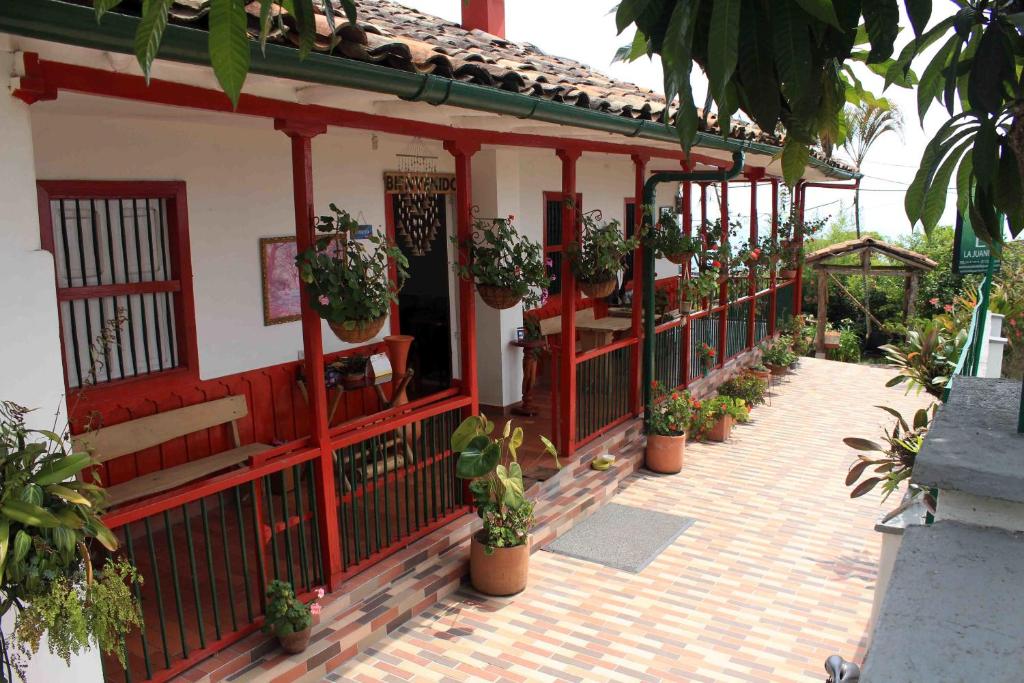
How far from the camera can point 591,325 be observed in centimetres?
1032

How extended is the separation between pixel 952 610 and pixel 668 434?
7143mm

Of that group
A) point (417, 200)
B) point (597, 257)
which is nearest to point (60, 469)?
point (597, 257)

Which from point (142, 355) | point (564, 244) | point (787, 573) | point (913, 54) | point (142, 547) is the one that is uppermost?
point (913, 54)

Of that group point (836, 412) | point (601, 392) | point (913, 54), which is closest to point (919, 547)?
point (913, 54)

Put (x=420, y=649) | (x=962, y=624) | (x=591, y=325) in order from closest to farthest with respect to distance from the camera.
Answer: (x=962, y=624), (x=420, y=649), (x=591, y=325)

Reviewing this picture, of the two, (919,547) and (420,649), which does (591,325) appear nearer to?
(420,649)

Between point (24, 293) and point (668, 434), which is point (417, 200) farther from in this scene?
point (24, 293)

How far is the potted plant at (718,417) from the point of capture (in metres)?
9.29

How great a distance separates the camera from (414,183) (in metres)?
7.54

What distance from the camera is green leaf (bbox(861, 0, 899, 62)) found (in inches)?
67.4

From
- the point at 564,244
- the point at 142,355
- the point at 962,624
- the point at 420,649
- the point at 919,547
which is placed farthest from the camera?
the point at 564,244

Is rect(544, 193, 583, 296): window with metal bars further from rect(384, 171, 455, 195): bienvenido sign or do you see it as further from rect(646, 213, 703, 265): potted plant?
rect(384, 171, 455, 195): bienvenido sign

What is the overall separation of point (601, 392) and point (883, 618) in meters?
6.79

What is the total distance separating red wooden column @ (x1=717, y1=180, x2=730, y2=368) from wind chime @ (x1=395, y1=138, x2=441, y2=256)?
4.19 m
